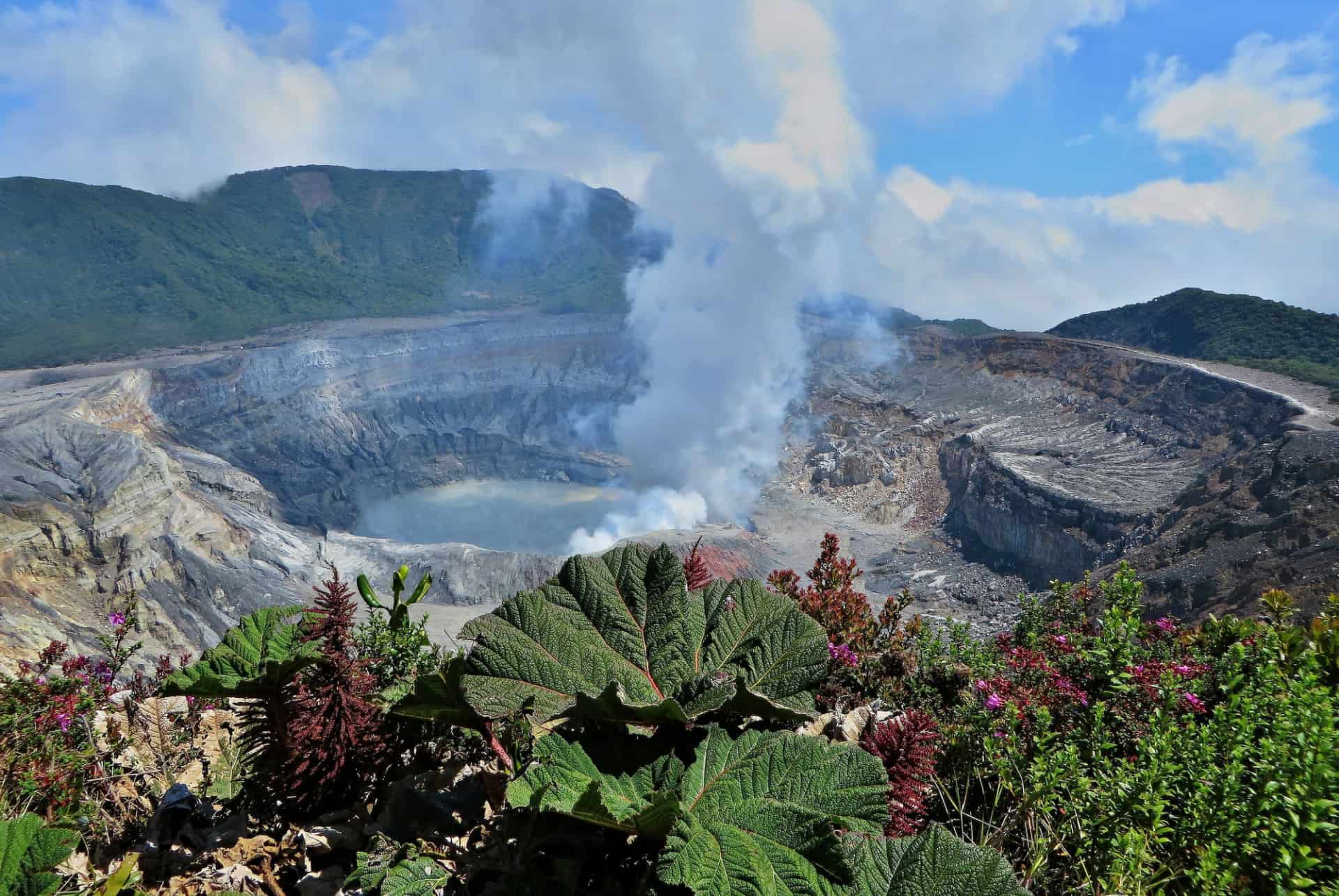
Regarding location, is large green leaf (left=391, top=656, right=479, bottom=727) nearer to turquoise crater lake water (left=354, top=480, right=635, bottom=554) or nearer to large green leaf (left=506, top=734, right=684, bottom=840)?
large green leaf (left=506, top=734, right=684, bottom=840)

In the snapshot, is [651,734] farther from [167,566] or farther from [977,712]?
[167,566]

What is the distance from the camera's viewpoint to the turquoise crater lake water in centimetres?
6291

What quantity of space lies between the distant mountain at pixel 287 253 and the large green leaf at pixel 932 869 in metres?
88.5

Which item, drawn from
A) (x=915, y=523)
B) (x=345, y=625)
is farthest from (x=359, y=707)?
(x=915, y=523)

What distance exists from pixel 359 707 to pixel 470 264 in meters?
157

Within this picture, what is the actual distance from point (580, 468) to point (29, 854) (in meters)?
77.4

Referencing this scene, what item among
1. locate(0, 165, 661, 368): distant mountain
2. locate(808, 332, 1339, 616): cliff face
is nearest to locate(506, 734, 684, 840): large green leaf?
locate(808, 332, 1339, 616): cliff face

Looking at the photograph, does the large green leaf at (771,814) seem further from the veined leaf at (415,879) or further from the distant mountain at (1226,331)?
the distant mountain at (1226,331)

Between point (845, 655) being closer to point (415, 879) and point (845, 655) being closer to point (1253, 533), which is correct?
point (415, 879)

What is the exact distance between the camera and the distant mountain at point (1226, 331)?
64.7 metres

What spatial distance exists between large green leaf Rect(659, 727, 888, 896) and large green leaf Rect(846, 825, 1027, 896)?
79 mm

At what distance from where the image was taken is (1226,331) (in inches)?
2894

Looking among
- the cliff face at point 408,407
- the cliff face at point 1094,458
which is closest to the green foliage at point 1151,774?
the cliff face at point 1094,458

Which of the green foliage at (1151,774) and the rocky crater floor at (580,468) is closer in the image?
the green foliage at (1151,774)
